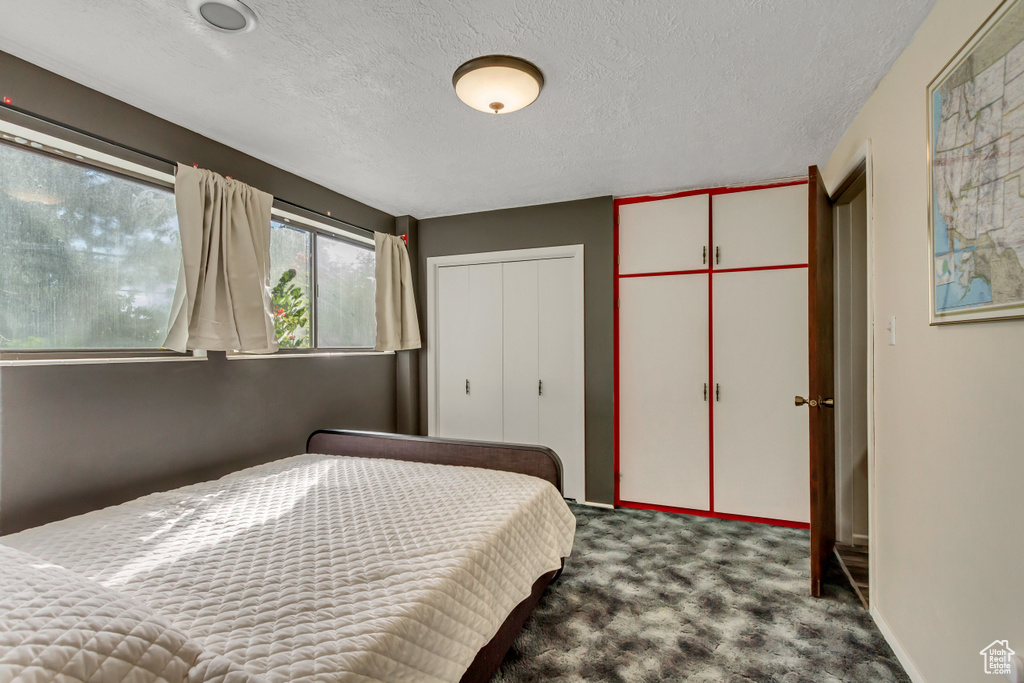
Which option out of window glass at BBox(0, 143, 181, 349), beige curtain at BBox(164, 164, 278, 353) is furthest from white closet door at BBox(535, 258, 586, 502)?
window glass at BBox(0, 143, 181, 349)

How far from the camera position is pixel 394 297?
3.99 metres

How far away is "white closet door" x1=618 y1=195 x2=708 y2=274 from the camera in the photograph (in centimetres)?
349

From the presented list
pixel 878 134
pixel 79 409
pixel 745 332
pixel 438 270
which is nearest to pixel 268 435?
pixel 79 409

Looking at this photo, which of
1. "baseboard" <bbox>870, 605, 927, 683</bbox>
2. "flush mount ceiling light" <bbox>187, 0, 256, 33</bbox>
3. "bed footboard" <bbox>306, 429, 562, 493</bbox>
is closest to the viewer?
A: "flush mount ceiling light" <bbox>187, 0, 256, 33</bbox>

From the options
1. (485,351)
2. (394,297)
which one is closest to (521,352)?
(485,351)

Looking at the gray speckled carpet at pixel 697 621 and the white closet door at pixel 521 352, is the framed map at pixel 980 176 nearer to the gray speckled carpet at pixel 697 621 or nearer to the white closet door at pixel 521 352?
the gray speckled carpet at pixel 697 621

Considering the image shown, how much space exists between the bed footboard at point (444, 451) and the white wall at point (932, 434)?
1.44 metres

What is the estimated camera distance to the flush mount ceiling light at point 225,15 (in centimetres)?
159

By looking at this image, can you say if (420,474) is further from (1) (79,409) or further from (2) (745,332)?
(2) (745,332)

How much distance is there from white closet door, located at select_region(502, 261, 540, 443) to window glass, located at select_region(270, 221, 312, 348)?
61.5 inches

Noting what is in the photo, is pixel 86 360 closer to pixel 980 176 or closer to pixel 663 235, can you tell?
pixel 980 176

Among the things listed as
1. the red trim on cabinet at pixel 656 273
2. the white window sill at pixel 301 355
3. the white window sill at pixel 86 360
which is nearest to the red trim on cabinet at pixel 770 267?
the red trim on cabinet at pixel 656 273

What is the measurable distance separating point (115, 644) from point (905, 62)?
9.75 ft

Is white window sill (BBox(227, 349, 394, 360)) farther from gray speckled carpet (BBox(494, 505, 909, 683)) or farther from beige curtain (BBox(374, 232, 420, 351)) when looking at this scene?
gray speckled carpet (BBox(494, 505, 909, 683))
